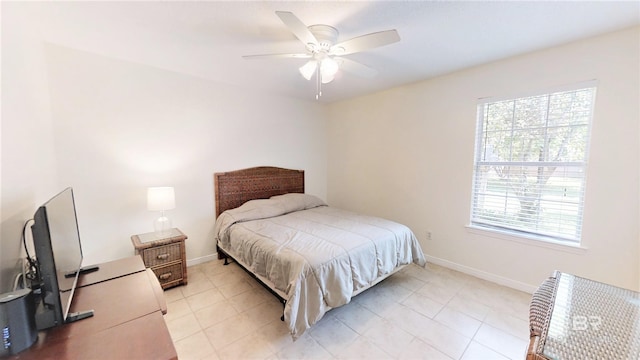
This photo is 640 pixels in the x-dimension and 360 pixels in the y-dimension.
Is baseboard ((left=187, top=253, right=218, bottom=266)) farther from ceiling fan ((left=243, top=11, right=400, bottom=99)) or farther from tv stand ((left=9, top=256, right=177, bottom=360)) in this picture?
ceiling fan ((left=243, top=11, right=400, bottom=99))

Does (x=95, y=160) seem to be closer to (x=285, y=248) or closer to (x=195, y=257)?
(x=195, y=257)

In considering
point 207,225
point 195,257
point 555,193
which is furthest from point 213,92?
point 555,193

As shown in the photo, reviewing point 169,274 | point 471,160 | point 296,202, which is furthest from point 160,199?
point 471,160

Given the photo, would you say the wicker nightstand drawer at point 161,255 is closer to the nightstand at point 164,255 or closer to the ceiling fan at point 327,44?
the nightstand at point 164,255

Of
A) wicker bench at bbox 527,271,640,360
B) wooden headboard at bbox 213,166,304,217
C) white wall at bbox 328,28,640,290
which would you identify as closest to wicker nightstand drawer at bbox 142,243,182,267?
wooden headboard at bbox 213,166,304,217

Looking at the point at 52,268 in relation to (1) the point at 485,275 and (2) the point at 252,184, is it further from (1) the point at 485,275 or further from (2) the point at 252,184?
(1) the point at 485,275

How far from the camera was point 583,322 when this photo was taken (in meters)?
0.86

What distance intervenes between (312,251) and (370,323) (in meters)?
0.79

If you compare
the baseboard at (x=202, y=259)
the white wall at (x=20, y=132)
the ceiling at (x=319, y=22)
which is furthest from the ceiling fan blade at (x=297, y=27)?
the baseboard at (x=202, y=259)

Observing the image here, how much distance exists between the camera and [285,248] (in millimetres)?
2127

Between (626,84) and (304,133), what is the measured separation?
3576 millimetres

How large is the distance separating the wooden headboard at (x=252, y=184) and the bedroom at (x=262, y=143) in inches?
5.4

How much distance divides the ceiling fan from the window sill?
2147mm

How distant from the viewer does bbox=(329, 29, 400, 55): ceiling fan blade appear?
1.55 m
